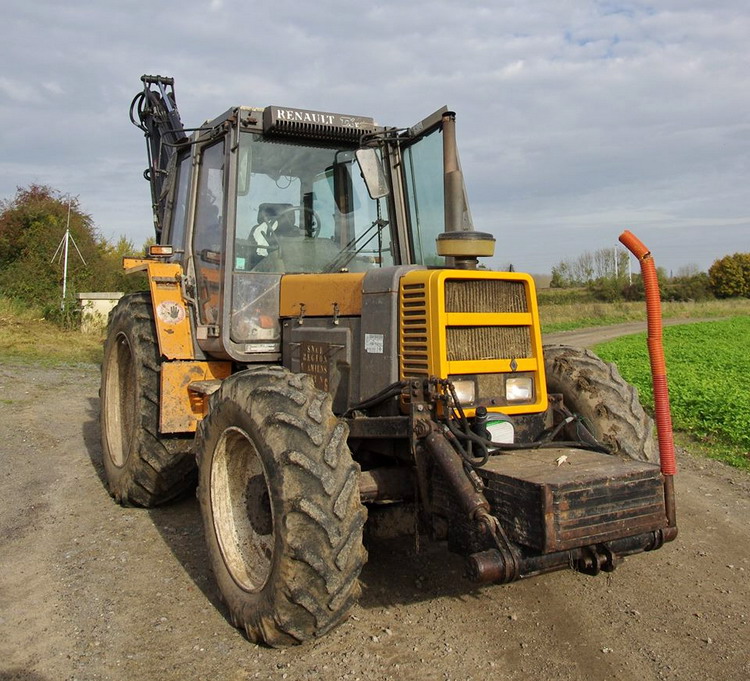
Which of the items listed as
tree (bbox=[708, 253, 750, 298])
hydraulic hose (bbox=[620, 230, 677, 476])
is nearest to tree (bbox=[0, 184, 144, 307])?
hydraulic hose (bbox=[620, 230, 677, 476])

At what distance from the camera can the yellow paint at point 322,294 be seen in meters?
4.57

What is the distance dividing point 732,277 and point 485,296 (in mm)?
64616

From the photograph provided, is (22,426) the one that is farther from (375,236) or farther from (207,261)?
(375,236)

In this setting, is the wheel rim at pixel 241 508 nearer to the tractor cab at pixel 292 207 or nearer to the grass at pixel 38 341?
the tractor cab at pixel 292 207

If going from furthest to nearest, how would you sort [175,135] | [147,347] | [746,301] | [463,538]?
[746,301] → [175,135] → [147,347] → [463,538]

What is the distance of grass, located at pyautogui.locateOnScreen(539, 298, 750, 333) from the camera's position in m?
38.9

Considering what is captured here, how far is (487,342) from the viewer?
4203 mm

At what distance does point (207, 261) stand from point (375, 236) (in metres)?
1.22

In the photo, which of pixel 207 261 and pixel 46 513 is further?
pixel 46 513

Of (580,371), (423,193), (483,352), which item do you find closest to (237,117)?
(423,193)

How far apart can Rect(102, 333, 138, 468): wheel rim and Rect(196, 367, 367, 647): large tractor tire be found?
2.60 m

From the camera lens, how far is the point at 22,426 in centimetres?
883

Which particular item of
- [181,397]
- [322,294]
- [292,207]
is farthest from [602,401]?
[181,397]

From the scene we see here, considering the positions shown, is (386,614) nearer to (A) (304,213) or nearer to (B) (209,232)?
(A) (304,213)
